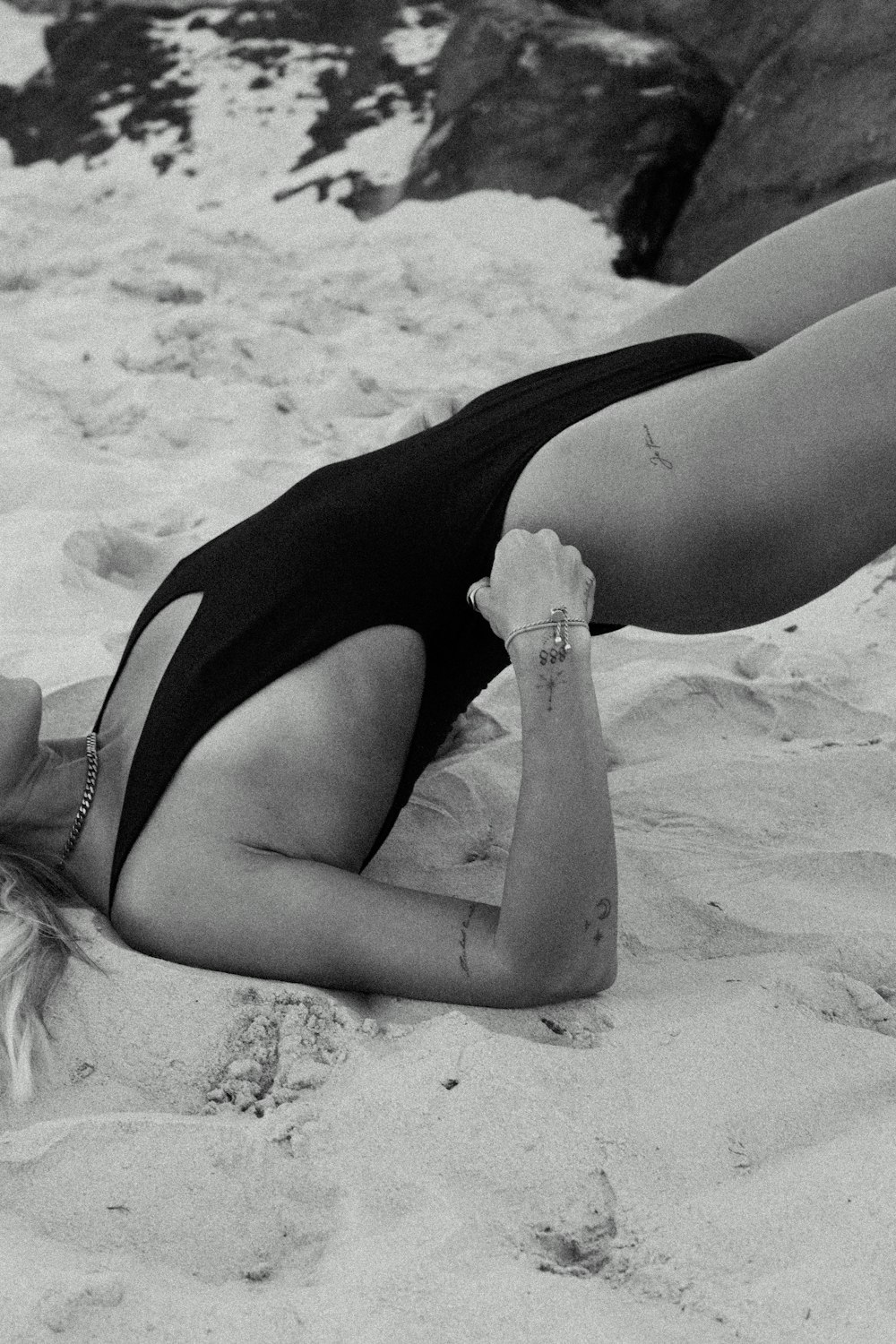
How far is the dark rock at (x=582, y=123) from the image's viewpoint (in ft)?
16.5

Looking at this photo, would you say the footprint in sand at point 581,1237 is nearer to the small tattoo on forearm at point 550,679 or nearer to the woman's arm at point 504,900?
the woman's arm at point 504,900

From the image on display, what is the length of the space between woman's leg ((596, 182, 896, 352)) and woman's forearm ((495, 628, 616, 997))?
650 mm

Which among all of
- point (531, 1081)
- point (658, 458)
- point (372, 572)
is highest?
point (658, 458)

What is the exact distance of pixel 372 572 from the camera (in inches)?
63.5

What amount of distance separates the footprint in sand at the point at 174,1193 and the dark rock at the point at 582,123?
4.11 m

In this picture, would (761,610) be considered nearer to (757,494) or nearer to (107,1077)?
(757,494)

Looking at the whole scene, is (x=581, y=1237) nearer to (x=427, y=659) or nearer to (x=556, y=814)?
(x=556, y=814)

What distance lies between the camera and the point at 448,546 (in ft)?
Result: 5.33

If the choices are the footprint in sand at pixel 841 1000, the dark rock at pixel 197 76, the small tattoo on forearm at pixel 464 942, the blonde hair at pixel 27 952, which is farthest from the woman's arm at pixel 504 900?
the dark rock at pixel 197 76

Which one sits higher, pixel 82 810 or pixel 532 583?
pixel 532 583

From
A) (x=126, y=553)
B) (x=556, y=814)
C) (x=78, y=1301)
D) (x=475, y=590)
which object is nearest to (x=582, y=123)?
(x=126, y=553)

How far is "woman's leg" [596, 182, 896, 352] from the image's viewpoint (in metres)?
1.88

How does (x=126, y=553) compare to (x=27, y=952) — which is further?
(x=126, y=553)

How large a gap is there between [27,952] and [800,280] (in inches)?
53.6
